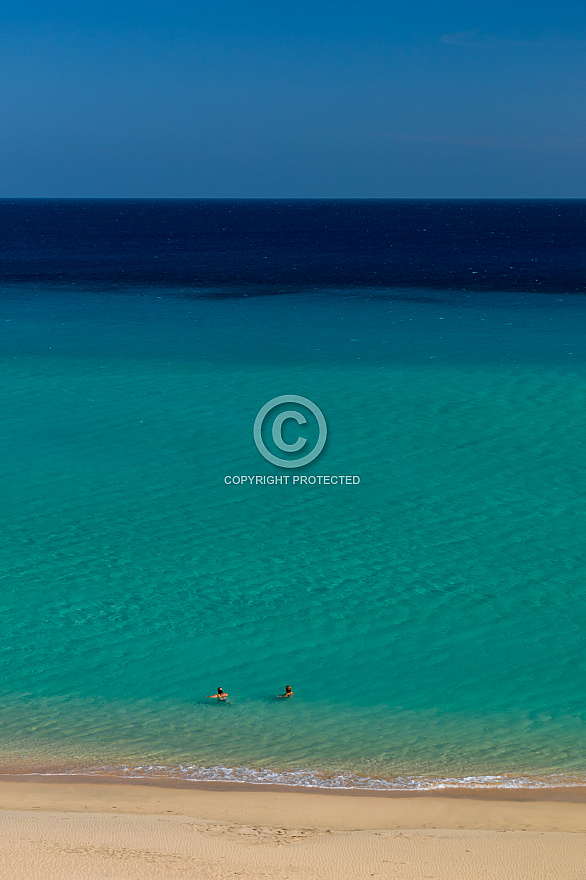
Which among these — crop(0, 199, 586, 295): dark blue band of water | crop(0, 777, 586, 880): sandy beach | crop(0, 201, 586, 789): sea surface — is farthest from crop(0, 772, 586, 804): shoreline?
crop(0, 199, 586, 295): dark blue band of water

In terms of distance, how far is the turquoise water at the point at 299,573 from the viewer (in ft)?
55.2

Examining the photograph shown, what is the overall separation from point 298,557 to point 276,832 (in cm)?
1100

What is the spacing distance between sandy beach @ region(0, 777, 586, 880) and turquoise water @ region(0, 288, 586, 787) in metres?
0.81

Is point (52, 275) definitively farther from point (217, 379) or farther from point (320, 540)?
point (320, 540)

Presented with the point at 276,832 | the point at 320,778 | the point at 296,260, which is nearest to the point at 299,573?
the point at 320,778

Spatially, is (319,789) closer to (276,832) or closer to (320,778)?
(320,778)

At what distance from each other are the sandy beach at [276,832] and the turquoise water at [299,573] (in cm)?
81

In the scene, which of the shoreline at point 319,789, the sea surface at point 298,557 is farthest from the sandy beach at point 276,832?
the sea surface at point 298,557

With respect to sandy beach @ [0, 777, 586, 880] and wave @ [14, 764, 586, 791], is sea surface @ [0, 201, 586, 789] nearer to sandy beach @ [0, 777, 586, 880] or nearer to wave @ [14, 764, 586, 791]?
wave @ [14, 764, 586, 791]

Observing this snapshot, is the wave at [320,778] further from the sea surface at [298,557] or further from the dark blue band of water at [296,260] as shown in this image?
the dark blue band of water at [296,260]

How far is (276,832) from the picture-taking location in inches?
530

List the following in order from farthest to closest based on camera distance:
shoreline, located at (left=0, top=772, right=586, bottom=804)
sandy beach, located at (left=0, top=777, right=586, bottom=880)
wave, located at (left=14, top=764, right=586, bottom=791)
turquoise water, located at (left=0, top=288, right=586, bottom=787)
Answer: turquoise water, located at (left=0, top=288, right=586, bottom=787) < wave, located at (left=14, top=764, right=586, bottom=791) < shoreline, located at (left=0, top=772, right=586, bottom=804) < sandy beach, located at (left=0, top=777, right=586, bottom=880)

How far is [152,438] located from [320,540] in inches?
398

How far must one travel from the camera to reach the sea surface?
16.9 m
